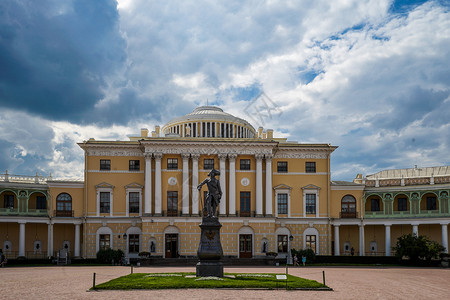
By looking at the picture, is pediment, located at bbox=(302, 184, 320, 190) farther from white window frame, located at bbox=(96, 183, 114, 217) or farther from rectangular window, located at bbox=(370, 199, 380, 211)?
white window frame, located at bbox=(96, 183, 114, 217)

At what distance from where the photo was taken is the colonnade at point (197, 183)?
5528 centimetres

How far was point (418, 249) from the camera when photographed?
4950 centimetres

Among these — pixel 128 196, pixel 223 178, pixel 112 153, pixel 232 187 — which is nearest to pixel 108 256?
pixel 128 196

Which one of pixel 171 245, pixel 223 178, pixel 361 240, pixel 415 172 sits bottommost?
pixel 171 245

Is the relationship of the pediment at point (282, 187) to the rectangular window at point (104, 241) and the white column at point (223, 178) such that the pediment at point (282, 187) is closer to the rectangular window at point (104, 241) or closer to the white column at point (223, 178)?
the white column at point (223, 178)

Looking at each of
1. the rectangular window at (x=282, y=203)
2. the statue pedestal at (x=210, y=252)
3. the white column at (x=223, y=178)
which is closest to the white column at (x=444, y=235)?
the rectangular window at (x=282, y=203)

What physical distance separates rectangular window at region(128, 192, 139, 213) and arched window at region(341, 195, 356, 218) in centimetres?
2304

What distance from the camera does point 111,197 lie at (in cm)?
5662

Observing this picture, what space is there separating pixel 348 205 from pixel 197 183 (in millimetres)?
17457

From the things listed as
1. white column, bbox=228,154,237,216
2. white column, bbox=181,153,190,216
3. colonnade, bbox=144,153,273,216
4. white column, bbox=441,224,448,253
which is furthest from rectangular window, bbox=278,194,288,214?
white column, bbox=441,224,448,253

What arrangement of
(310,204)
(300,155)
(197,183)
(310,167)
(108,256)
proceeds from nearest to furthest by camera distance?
(108,256), (197,183), (310,204), (300,155), (310,167)

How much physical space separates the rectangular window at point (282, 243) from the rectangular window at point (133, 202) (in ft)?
52.8

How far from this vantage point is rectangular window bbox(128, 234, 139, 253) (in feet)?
185

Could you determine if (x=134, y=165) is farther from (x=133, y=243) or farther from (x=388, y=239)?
(x=388, y=239)
